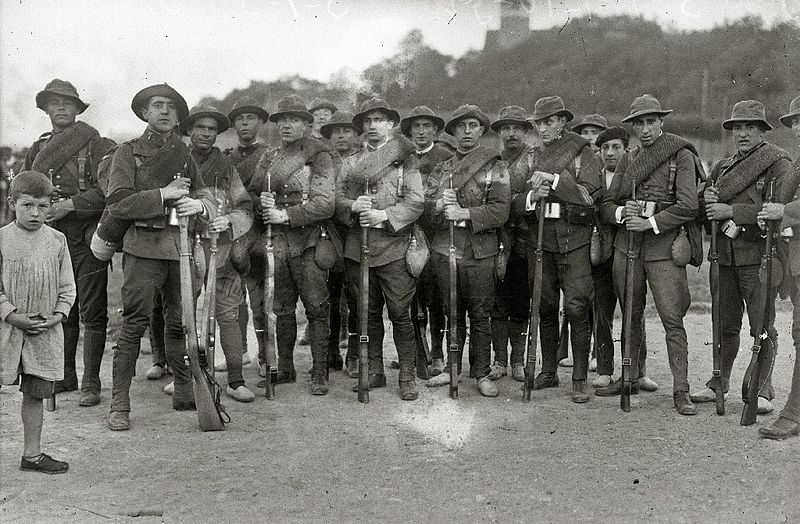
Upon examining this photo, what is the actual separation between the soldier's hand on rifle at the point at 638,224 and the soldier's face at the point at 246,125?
3720 mm

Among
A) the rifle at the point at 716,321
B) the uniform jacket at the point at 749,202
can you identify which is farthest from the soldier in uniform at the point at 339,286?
the uniform jacket at the point at 749,202

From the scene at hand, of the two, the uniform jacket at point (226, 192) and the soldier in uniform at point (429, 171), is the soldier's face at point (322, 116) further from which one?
the uniform jacket at point (226, 192)

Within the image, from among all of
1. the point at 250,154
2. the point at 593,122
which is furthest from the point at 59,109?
the point at 593,122

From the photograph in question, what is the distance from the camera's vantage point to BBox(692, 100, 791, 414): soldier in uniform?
591 centimetres

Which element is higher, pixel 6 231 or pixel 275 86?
pixel 275 86

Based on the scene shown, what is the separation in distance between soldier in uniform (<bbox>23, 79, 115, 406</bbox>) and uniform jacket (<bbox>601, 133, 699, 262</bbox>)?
4.68m

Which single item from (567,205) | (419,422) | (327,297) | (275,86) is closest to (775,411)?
(567,205)

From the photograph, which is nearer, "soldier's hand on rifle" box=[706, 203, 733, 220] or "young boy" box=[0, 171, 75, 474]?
"young boy" box=[0, 171, 75, 474]

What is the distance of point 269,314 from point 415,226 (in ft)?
5.20

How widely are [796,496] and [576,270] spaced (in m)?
2.83

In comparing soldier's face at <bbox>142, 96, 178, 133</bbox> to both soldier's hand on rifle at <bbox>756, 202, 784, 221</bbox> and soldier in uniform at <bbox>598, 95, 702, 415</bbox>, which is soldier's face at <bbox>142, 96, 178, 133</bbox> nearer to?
soldier in uniform at <bbox>598, 95, 702, 415</bbox>

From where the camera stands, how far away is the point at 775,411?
5.99 metres

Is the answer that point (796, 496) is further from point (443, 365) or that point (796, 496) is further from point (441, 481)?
point (443, 365)

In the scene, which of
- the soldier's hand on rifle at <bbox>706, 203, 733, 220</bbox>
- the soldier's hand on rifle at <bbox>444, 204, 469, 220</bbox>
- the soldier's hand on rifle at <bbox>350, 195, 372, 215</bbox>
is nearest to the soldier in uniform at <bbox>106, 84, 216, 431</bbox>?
the soldier's hand on rifle at <bbox>350, 195, 372, 215</bbox>
